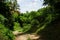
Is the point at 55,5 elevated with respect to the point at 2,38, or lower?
elevated

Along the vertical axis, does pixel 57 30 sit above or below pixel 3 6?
below

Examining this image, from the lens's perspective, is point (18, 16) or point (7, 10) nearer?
point (7, 10)

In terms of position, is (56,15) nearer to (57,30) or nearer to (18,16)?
(57,30)

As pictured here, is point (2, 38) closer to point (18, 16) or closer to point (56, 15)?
point (56, 15)

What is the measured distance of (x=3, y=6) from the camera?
22703 mm

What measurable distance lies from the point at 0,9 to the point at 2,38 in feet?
35.4

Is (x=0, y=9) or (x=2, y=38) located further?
(x=0, y=9)

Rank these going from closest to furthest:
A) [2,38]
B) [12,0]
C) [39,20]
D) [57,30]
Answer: [2,38], [57,30], [12,0], [39,20]

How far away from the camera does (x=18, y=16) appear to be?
3803cm

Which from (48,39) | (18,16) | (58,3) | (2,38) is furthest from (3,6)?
(18,16)

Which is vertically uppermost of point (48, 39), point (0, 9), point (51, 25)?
point (0, 9)

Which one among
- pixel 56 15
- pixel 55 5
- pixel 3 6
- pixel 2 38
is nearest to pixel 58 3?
pixel 55 5

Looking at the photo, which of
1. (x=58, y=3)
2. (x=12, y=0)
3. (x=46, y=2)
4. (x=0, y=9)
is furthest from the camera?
(x=12, y=0)

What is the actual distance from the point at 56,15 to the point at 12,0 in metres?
5.62
